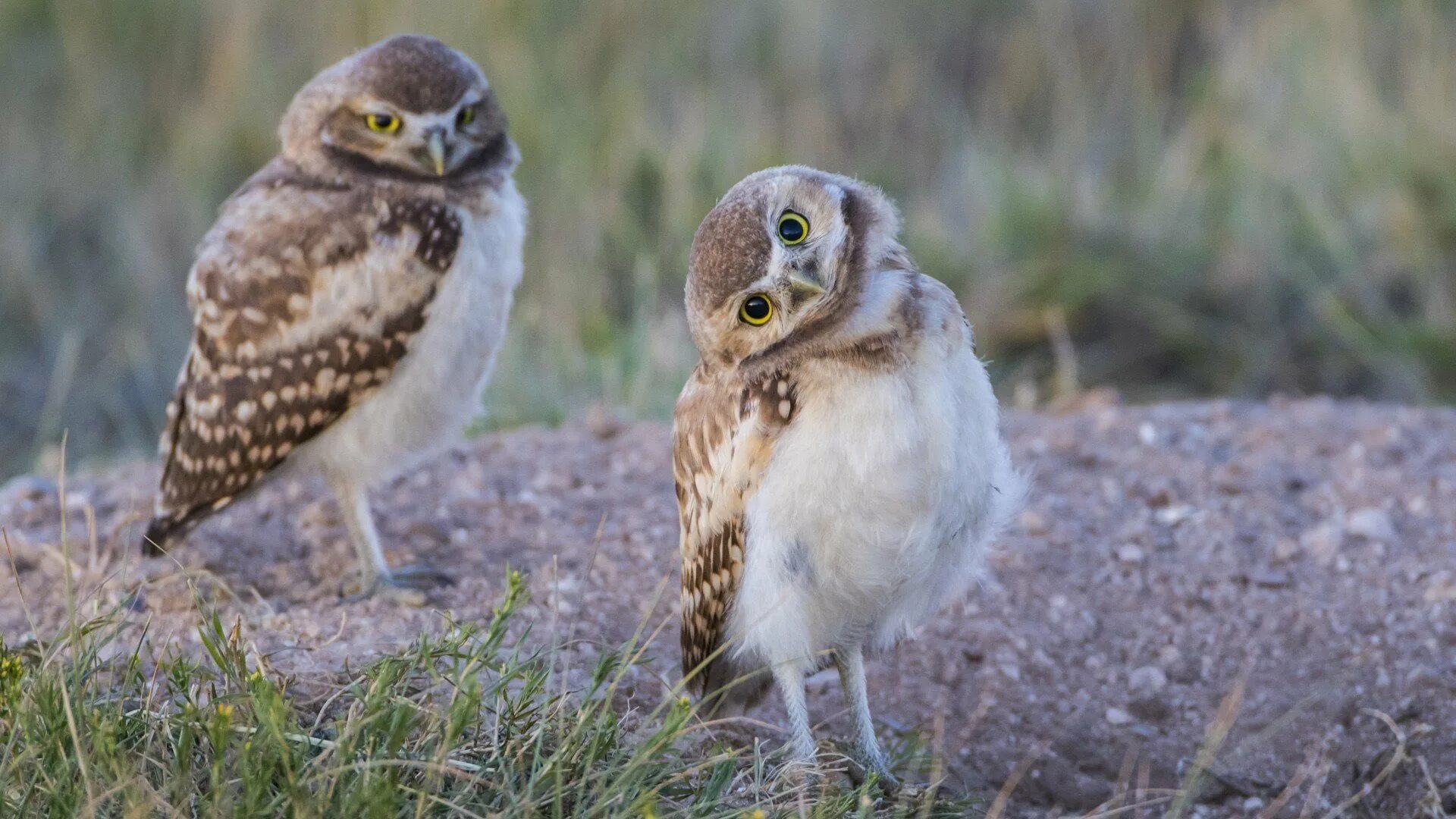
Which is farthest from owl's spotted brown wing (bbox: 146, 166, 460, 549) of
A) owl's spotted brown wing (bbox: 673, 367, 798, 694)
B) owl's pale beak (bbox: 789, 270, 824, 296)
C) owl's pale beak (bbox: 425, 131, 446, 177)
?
owl's pale beak (bbox: 789, 270, 824, 296)

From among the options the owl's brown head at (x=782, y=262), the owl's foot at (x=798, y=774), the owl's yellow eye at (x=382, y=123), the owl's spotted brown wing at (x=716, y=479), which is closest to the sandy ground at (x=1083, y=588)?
the owl's spotted brown wing at (x=716, y=479)

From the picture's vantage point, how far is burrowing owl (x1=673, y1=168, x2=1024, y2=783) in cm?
328

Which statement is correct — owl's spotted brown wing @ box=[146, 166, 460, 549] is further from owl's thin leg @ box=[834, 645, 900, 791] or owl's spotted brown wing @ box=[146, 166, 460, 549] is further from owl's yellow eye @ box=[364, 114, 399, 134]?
owl's thin leg @ box=[834, 645, 900, 791]

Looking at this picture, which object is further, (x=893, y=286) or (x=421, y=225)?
(x=421, y=225)

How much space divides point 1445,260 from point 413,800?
20.3 ft

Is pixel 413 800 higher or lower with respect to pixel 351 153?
lower

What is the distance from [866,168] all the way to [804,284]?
6489mm

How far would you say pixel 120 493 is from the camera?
528cm

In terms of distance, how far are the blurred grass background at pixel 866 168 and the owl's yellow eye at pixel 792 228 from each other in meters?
2.91

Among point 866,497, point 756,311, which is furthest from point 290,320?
point 866,497

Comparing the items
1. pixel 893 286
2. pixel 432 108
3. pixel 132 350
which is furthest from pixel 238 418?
pixel 132 350

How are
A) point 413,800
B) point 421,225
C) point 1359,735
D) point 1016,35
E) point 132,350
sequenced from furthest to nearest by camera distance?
point 1016,35, point 132,350, point 421,225, point 1359,735, point 413,800

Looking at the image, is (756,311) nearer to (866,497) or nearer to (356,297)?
(866,497)

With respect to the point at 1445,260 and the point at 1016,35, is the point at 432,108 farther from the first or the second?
the point at 1016,35
